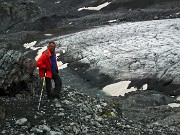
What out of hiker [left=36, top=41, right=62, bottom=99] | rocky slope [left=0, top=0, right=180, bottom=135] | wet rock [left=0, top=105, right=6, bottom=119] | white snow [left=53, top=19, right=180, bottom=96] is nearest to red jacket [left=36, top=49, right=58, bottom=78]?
hiker [left=36, top=41, right=62, bottom=99]

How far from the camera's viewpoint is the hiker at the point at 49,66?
14633 millimetres

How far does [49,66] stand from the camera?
1486 cm

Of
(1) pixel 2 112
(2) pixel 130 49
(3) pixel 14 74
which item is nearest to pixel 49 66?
(3) pixel 14 74

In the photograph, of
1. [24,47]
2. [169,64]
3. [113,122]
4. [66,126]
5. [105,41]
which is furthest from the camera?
[24,47]

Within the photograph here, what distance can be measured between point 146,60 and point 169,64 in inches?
89.2

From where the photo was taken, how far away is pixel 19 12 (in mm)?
61094

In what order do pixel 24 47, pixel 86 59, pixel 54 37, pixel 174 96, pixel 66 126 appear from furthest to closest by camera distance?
pixel 54 37, pixel 24 47, pixel 86 59, pixel 174 96, pixel 66 126

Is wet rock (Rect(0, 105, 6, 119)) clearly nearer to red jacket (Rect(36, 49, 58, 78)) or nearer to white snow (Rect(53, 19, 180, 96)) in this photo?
red jacket (Rect(36, 49, 58, 78))

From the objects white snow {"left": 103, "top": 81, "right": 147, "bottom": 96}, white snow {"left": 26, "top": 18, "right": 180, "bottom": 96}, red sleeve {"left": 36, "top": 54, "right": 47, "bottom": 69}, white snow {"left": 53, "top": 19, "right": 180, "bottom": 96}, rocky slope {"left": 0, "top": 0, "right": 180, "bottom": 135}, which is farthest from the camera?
white snow {"left": 53, "top": 19, "right": 180, "bottom": 96}

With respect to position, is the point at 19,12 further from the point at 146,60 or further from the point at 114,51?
the point at 146,60

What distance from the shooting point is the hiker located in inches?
576

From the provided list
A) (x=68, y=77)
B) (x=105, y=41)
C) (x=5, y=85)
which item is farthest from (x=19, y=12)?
(x=5, y=85)

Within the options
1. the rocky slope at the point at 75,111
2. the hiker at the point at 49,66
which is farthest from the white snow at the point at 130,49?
the hiker at the point at 49,66

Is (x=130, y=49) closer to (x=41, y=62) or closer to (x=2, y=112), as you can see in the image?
(x=41, y=62)
